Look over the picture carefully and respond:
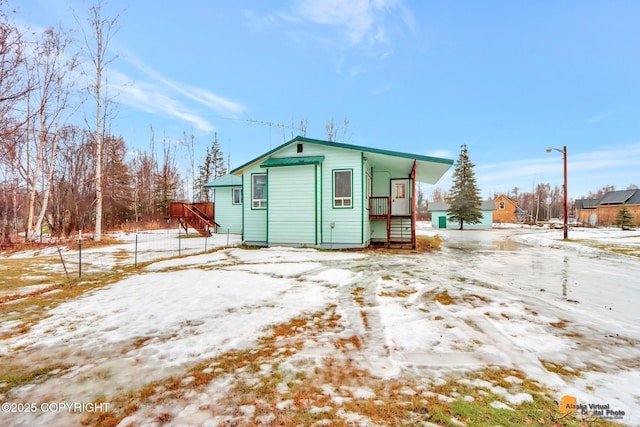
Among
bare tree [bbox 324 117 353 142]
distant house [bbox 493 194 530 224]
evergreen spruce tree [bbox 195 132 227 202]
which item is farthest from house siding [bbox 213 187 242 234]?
distant house [bbox 493 194 530 224]

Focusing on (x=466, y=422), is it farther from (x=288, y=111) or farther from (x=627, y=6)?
(x=288, y=111)

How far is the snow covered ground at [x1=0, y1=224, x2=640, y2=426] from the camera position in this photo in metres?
2.24

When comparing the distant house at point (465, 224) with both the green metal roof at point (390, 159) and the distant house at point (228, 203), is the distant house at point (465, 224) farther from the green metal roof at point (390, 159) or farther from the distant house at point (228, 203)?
the distant house at point (228, 203)

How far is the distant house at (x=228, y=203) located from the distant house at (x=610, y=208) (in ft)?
158

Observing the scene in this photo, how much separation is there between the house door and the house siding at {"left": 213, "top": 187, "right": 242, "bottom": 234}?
→ 35.4ft

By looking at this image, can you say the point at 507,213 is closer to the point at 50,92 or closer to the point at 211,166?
the point at 211,166

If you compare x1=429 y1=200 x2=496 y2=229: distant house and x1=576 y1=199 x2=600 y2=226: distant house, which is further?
x1=576 y1=199 x2=600 y2=226: distant house

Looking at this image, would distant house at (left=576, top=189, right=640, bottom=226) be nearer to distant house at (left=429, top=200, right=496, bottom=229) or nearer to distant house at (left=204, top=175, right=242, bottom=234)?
distant house at (left=429, top=200, right=496, bottom=229)

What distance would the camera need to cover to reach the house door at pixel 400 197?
1423 centimetres

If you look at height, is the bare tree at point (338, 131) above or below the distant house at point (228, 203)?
above

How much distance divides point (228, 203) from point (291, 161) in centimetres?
951

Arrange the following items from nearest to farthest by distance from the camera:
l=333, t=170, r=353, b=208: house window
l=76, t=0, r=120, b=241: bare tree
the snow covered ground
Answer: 1. the snow covered ground
2. l=333, t=170, r=353, b=208: house window
3. l=76, t=0, r=120, b=241: bare tree

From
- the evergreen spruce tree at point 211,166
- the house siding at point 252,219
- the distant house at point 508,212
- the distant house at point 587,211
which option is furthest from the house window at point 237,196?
the distant house at point 587,211

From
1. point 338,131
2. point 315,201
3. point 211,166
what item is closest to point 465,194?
point 338,131
